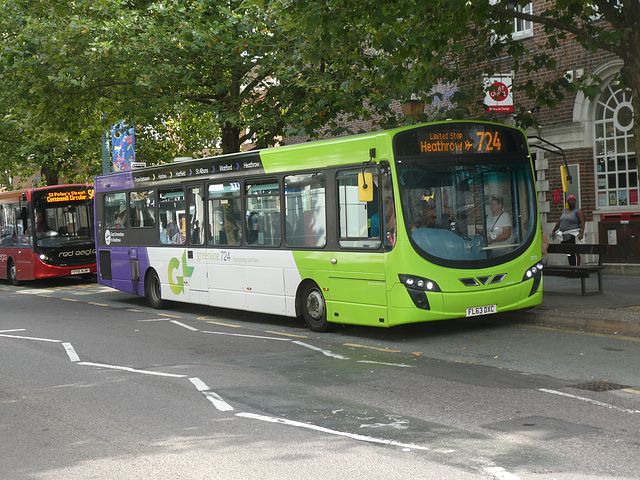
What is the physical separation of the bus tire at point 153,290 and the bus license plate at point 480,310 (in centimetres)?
776

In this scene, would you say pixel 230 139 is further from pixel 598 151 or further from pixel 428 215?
pixel 428 215

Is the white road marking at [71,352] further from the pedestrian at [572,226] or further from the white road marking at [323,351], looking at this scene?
the pedestrian at [572,226]

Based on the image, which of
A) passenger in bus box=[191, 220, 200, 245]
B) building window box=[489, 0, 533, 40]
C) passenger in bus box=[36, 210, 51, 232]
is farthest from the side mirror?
passenger in bus box=[36, 210, 51, 232]

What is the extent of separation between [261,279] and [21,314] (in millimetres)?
6271

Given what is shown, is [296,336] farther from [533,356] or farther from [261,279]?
[533,356]

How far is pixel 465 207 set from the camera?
11.0 metres

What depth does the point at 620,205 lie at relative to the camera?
18.1 m

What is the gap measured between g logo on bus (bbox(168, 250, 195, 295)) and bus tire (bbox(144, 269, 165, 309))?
0.78 m

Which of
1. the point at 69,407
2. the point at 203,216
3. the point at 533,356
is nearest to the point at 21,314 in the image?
the point at 203,216

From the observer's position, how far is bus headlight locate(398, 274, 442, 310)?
10.6 m

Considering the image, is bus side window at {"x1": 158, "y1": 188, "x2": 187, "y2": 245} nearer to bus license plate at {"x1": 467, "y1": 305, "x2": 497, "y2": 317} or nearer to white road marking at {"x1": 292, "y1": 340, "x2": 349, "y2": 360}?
white road marking at {"x1": 292, "y1": 340, "x2": 349, "y2": 360}

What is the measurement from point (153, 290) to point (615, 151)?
10175 mm

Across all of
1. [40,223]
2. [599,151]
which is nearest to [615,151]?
[599,151]

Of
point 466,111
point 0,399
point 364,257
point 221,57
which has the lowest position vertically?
point 0,399
